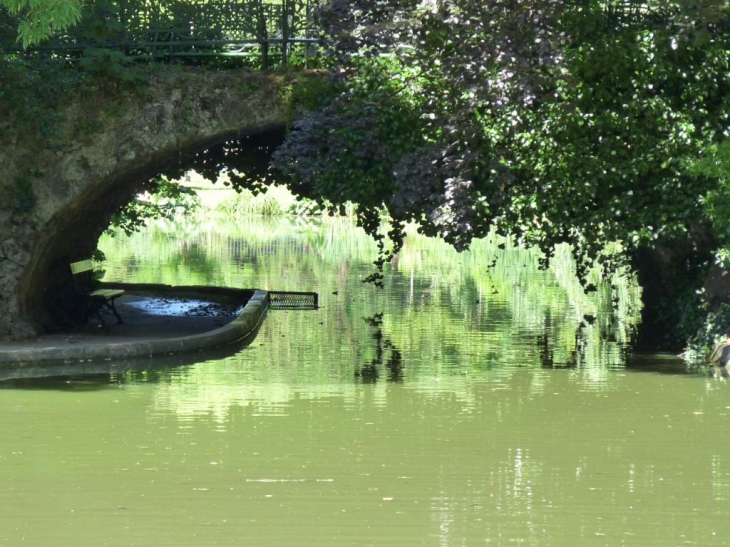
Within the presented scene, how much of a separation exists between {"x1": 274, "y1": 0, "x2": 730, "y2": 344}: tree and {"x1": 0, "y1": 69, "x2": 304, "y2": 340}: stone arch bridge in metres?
1.63

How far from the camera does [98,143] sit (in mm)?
16172

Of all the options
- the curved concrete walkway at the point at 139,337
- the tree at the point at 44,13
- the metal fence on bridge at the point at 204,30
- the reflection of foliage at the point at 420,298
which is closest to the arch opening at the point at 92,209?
the curved concrete walkway at the point at 139,337

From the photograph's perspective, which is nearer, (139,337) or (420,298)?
(139,337)

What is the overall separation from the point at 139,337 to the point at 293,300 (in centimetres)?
653

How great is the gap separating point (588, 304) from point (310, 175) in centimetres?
923

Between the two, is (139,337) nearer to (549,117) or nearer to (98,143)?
(98,143)

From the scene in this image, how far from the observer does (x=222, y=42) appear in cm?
1681

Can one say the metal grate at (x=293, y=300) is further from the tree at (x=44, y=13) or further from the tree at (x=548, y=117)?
the tree at (x=44, y=13)

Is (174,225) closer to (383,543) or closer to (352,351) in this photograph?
A: (352,351)

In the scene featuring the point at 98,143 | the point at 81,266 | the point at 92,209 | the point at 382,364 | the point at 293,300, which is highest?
the point at 98,143

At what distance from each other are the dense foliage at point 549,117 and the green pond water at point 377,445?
6.03 feet

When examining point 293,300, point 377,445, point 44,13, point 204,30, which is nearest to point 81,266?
point 204,30

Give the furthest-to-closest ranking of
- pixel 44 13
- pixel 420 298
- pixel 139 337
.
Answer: pixel 420 298 → pixel 139 337 → pixel 44 13

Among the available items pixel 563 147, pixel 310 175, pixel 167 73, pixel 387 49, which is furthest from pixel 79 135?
pixel 563 147
